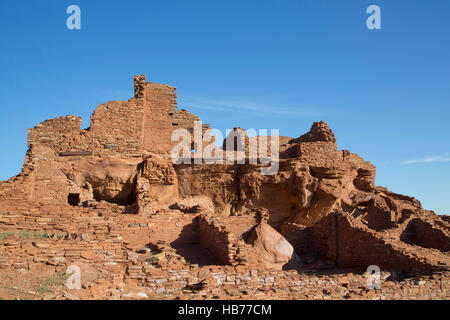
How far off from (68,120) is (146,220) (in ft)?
20.4

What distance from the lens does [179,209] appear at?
17.1 m

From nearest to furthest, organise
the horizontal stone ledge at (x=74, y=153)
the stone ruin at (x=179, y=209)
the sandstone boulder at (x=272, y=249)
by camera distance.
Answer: the stone ruin at (x=179, y=209)
the sandstone boulder at (x=272, y=249)
the horizontal stone ledge at (x=74, y=153)

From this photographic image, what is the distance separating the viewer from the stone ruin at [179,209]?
1188 cm

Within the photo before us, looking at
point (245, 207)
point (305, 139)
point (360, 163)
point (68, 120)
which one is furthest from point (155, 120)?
point (360, 163)

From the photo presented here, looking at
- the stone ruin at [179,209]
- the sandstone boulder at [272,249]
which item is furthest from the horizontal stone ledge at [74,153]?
the sandstone boulder at [272,249]

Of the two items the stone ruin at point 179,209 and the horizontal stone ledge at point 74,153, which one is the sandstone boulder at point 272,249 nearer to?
the stone ruin at point 179,209

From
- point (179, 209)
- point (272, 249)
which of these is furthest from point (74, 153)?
point (272, 249)

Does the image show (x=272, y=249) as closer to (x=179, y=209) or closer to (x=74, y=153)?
(x=179, y=209)

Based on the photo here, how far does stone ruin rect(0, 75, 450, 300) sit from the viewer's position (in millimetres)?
11875

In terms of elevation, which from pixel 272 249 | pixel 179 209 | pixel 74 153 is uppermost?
pixel 74 153

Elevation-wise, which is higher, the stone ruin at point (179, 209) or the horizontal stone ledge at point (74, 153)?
the horizontal stone ledge at point (74, 153)

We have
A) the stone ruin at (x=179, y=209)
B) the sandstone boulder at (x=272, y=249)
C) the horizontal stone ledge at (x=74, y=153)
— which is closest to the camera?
the stone ruin at (x=179, y=209)

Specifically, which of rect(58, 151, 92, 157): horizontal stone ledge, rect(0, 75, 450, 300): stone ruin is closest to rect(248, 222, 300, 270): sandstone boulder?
rect(0, 75, 450, 300): stone ruin
